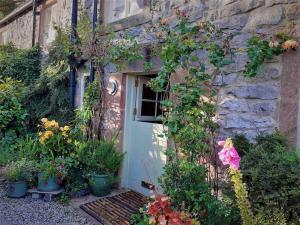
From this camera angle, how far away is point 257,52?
3.33 meters

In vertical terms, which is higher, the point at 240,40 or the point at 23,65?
the point at 23,65

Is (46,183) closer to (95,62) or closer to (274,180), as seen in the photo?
(95,62)

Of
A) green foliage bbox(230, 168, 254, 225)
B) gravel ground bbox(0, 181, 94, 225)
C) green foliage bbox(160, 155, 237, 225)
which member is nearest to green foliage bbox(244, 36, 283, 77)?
green foliage bbox(160, 155, 237, 225)

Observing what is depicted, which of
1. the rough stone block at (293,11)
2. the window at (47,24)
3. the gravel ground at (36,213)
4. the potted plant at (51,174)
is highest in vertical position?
the window at (47,24)

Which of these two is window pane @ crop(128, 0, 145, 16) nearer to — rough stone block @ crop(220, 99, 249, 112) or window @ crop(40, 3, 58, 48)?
rough stone block @ crop(220, 99, 249, 112)

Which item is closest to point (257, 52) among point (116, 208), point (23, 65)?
point (116, 208)

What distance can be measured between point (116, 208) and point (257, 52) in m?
2.86

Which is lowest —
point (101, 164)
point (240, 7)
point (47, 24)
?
point (101, 164)

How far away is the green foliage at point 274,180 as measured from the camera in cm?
261

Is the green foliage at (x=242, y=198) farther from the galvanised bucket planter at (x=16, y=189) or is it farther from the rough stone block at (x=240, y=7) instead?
the galvanised bucket planter at (x=16, y=189)

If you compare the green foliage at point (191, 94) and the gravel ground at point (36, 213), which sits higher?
the green foliage at point (191, 94)

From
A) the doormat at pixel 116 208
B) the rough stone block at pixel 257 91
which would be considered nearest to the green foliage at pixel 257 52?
the rough stone block at pixel 257 91

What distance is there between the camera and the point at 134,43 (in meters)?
4.93

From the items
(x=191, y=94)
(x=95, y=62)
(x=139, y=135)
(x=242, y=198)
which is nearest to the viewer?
(x=242, y=198)
